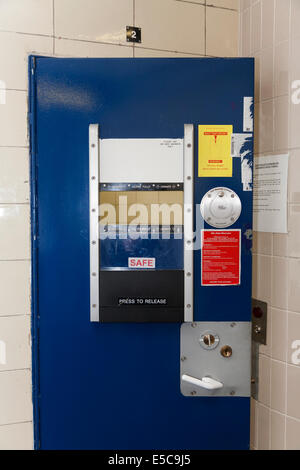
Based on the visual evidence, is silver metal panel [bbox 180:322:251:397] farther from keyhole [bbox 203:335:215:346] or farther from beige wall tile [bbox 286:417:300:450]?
beige wall tile [bbox 286:417:300:450]

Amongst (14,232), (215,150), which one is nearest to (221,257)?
(215,150)

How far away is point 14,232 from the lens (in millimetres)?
1647

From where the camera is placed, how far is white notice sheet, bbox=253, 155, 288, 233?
1510 mm

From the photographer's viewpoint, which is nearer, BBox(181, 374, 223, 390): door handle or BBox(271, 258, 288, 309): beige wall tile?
BBox(181, 374, 223, 390): door handle

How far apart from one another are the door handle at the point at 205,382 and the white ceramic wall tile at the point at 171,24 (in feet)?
4.77

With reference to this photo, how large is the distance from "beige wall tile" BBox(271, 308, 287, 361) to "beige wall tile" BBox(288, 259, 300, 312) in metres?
0.06

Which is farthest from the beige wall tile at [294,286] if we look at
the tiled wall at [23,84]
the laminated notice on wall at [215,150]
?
the tiled wall at [23,84]

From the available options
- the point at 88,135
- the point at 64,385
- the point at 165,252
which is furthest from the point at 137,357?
the point at 88,135

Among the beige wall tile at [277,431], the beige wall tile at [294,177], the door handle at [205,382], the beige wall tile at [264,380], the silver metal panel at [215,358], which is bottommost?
the beige wall tile at [277,431]

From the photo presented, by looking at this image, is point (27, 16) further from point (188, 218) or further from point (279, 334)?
point (279, 334)

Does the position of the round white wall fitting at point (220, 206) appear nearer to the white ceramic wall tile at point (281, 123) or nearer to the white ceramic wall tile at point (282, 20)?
the white ceramic wall tile at point (281, 123)

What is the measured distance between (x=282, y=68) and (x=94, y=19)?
2.77 ft

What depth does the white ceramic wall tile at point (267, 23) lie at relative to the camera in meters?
1.57

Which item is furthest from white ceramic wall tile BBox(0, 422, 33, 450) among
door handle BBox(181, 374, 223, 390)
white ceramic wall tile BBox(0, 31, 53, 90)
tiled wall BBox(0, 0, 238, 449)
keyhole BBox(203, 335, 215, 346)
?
white ceramic wall tile BBox(0, 31, 53, 90)
